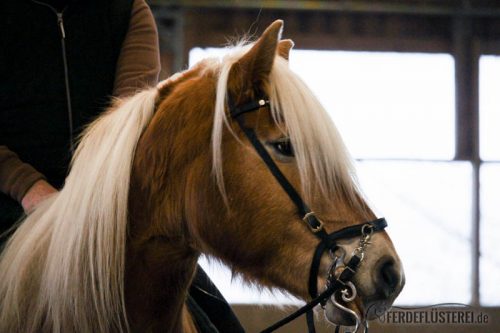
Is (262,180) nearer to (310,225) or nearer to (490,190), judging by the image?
(310,225)

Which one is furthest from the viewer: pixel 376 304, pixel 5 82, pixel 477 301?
pixel 477 301

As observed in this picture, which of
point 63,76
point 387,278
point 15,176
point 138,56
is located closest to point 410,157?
point 138,56

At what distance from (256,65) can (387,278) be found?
0.51m

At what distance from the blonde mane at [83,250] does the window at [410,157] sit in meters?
3.20

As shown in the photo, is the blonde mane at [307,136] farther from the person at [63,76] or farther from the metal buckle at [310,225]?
the person at [63,76]

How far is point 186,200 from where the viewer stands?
1675mm

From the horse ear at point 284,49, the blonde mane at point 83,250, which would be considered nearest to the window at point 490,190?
the horse ear at point 284,49

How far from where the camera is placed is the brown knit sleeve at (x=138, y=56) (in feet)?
6.95

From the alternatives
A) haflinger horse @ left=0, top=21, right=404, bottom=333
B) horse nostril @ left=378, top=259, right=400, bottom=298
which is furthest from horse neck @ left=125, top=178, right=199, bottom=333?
horse nostril @ left=378, top=259, right=400, bottom=298

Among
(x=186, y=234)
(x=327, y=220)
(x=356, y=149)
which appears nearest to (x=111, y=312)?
(x=186, y=234)

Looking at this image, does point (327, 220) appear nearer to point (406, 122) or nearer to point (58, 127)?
point (58, 127)

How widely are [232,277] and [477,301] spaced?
3.88 metres

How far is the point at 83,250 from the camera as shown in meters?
1.66

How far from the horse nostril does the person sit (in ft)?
A: 1.90
